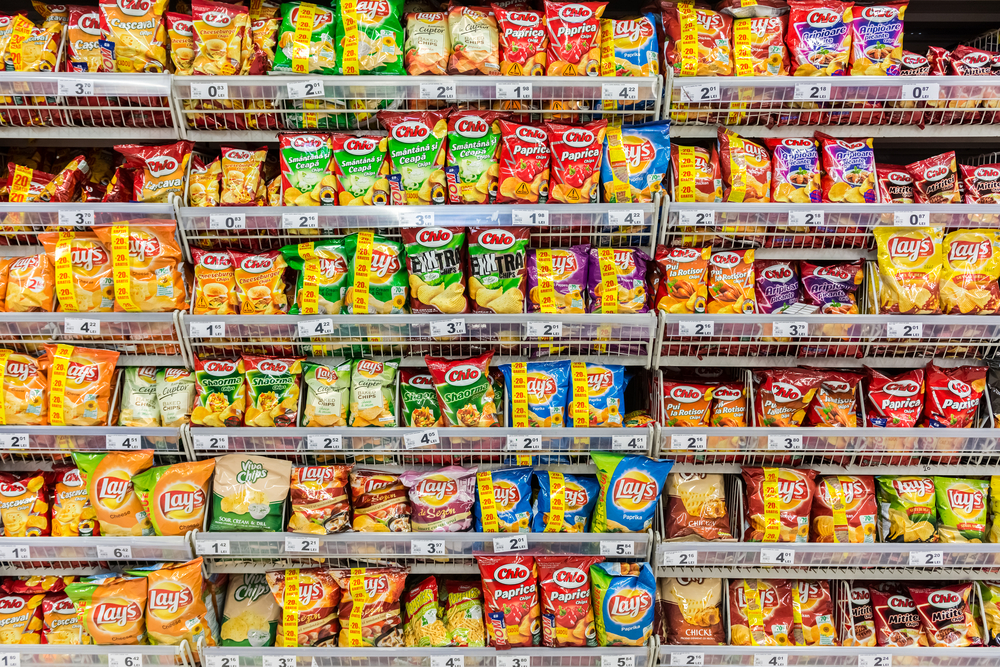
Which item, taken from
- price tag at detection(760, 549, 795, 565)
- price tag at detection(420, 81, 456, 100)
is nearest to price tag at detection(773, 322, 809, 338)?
price tag at detection(760, 549, 795, 565)

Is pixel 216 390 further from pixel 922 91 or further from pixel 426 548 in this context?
pixel 922 91

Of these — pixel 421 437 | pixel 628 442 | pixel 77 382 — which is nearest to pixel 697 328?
pixel 628 442

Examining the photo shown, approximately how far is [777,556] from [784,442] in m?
0.40

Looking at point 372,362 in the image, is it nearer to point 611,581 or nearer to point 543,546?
point 543,546

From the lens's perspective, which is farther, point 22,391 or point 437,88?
point 22,391

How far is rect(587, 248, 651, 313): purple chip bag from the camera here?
195cm

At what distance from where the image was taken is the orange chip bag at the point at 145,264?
1.89 metres

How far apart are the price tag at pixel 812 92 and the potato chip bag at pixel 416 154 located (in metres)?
1.12

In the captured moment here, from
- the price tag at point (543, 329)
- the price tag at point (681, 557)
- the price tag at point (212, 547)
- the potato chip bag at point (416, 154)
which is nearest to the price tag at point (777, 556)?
Result: the price tag at point (681, 557)

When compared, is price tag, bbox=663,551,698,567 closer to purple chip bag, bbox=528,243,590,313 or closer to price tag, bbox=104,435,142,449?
purple chip bag, bbox=528,243,590,313

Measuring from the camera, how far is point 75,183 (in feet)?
6.51

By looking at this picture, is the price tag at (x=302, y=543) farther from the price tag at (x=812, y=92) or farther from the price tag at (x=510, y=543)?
the price tag at (x=812, y=92)

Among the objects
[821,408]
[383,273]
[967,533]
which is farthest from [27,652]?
[967,533]

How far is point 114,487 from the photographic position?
1953mm
